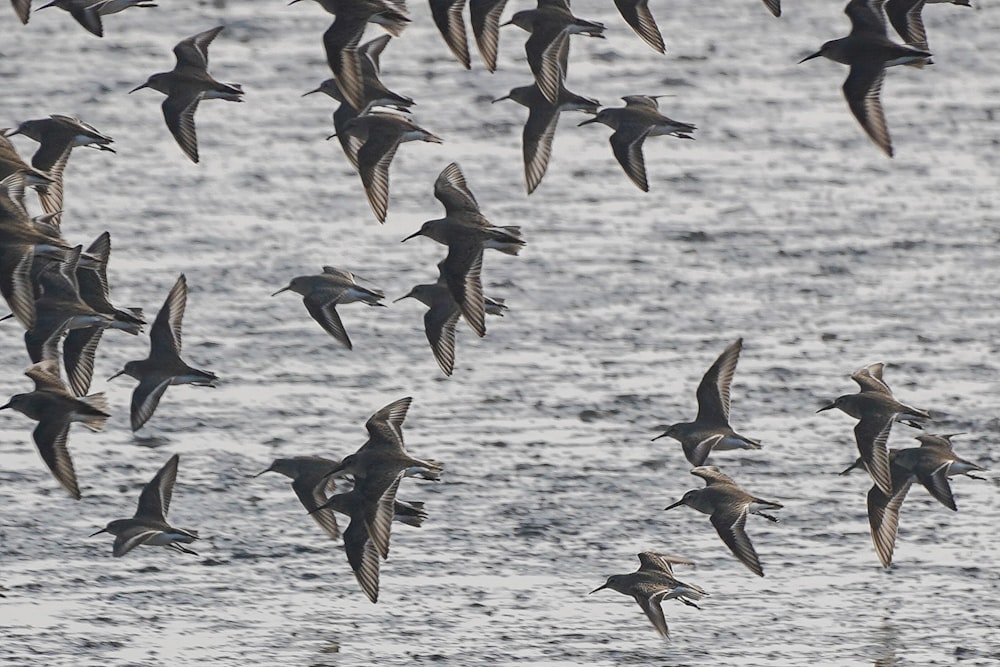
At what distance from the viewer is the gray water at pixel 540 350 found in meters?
10.5

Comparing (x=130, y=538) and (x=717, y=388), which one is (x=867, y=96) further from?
(x=130, y=538)

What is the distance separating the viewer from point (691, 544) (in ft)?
36.9

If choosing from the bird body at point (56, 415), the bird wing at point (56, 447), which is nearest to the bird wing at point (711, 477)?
the bird body at point (56, 415)

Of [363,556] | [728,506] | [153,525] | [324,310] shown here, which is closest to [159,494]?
[153,525]

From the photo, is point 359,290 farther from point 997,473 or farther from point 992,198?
point 992,198

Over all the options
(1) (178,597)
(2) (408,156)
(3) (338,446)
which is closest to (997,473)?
(3) (338,446)

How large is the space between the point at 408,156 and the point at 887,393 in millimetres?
6712

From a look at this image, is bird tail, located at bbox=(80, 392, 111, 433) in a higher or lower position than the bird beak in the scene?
higher

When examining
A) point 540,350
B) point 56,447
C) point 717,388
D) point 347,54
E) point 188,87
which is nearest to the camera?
point 347,54

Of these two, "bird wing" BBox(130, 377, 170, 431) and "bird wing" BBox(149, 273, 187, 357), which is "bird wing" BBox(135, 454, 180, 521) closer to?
"bird wing" BBox(130, 377, 170, 431)

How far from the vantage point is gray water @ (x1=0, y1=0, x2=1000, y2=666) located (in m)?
10.5

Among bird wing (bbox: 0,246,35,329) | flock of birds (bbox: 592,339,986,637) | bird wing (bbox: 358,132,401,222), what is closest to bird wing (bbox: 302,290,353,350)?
bird wing (bbox: 358,132,401,222)

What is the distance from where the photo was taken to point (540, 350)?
13.6 meters

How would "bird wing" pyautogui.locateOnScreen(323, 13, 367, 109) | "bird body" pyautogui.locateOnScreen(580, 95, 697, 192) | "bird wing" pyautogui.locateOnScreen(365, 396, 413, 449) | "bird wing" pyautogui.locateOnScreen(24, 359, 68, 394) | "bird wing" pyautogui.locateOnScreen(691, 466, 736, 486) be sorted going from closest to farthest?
"bird wing" pyautogui.locateOnScreen(323, 13, 367, 109)
"bird wing" pyautogui.locateOnScreen(24, 359, 68, 394)
"bird wing" pyautogui.locateOnScreen(365, 396, 413, 449)
"bird wing" pyautogui.locateOnScreen(691, 466, 736, 486)
"bird body" pyautogui.locateOnScreen(580, 95, 697, 192)
